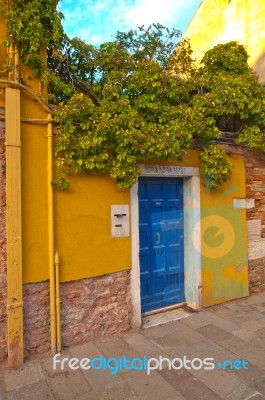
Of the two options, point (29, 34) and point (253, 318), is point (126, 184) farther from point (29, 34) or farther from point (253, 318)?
point (253, 318)

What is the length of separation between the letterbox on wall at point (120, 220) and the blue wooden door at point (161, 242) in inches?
17.8

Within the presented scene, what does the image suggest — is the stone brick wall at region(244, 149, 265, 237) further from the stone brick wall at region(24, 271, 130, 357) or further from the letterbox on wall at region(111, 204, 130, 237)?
the stone brick wall at region(24, 271, 130, 357)

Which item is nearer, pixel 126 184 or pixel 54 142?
pixel 54 142

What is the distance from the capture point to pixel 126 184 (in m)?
3.70

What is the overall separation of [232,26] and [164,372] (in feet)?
28.3

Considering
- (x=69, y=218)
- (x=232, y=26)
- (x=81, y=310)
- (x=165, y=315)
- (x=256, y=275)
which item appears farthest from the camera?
(x=232, y=26)

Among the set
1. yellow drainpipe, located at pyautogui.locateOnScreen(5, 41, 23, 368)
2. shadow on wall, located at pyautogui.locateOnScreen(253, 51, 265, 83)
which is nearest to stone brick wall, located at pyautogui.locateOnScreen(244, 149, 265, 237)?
shadow on wall, located at pyautogui.locateOnScreen(253, 51, 265, 83)

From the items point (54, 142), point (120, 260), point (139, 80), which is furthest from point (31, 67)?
point (120, 260)

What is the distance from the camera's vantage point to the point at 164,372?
3.07 m

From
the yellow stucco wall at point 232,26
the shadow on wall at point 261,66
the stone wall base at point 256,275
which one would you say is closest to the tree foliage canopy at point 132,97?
the stone wall base at point 256,275

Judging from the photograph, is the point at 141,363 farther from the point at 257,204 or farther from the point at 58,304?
the point at 257,204

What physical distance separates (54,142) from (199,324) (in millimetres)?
3271

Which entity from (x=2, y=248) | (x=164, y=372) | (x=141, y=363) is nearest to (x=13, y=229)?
(x=2, y=248)

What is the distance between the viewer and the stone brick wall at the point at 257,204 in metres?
5.39
